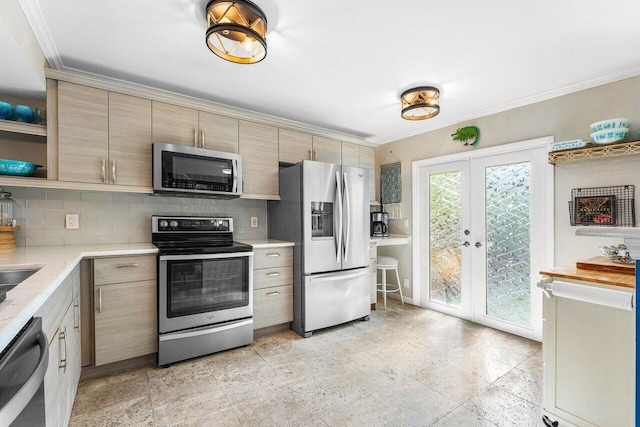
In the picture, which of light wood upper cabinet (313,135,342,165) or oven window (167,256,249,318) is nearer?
oven window (167,256,249,318)

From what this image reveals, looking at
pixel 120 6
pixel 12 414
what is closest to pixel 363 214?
pixel 120 6

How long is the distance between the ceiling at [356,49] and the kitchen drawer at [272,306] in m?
1.91

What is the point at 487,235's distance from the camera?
326 cm

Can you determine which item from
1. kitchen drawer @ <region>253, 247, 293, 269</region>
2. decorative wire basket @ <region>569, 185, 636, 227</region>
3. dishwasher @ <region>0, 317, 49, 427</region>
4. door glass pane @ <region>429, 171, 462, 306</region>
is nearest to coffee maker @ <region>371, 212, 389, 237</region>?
door glass pane @ <region>429, 171, 462, 306</region>

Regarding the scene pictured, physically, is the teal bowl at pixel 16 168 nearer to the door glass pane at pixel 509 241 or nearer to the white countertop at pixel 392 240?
the white countertop at pixel 392 240

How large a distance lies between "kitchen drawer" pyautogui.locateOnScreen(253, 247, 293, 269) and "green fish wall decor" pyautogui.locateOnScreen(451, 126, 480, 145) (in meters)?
2.27

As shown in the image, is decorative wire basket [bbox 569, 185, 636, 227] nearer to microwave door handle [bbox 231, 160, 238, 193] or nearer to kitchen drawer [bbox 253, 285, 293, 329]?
kitchen drawer [bbox 253, 285, 293, 329]

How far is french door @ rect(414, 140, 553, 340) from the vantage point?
289 centimetres

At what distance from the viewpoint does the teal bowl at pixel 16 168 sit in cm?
206

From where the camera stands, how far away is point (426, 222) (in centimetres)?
386

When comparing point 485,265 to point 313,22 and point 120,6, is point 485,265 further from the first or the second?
point 120,6

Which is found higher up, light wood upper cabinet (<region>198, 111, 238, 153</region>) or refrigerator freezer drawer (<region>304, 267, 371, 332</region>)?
light wood upper cabinet (<region>198, 111, 238, 153</region>)

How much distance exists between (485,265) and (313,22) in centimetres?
291

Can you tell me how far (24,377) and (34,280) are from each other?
578mm
